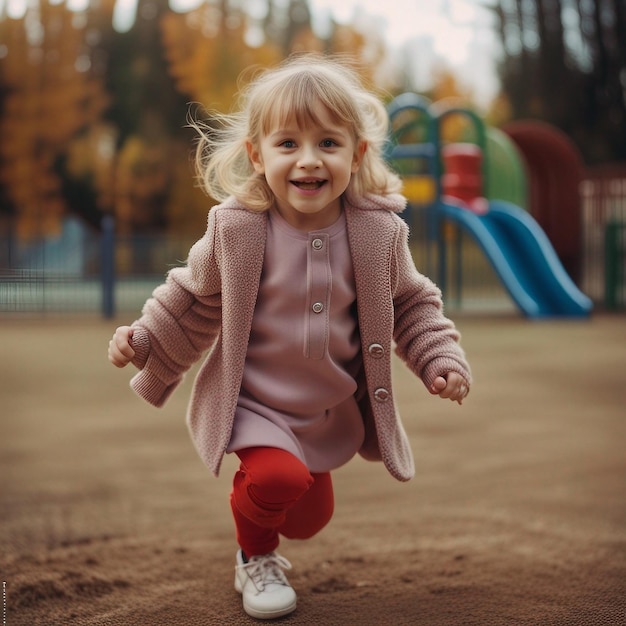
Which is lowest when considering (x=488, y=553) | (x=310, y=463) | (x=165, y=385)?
(x=488, y=553)

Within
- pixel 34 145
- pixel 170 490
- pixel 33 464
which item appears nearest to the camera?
pixel 170 490

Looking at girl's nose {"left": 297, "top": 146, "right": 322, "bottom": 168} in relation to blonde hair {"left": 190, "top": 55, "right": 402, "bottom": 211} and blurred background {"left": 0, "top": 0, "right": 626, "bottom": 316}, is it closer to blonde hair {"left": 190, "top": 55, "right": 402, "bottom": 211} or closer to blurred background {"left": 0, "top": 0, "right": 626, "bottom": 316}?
blonde hair {"left": 190, "top": 55, "right": 402, "bottom": 211}

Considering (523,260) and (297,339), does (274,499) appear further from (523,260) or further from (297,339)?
(523,260)

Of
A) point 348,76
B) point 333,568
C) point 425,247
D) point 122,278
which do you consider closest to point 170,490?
point 333,568

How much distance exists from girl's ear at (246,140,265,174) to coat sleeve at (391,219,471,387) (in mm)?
351

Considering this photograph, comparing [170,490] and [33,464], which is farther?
[33,464]

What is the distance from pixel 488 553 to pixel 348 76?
54.7 inches

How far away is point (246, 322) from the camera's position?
207cm

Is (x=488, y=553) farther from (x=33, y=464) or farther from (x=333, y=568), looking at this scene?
(x=33, y=464)

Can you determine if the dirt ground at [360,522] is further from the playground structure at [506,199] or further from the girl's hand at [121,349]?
the playground structure at [506,199]

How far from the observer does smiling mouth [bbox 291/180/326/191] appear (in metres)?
2.02

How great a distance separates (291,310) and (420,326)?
0.32m

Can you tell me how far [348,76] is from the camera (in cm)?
218

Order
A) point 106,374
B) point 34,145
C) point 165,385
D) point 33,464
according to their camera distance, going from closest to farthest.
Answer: point 165,385 < point 33,464 < point 106,374 < point 34,145
